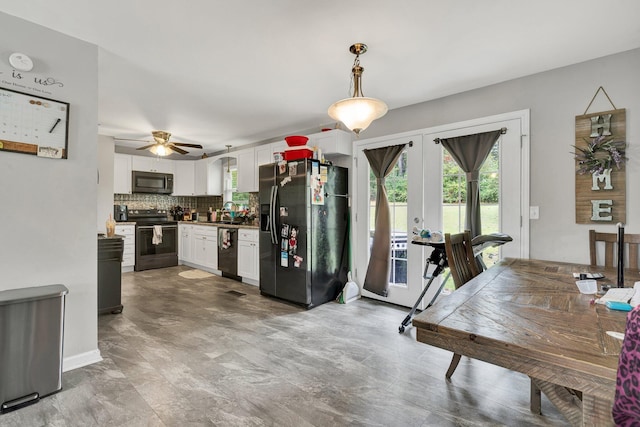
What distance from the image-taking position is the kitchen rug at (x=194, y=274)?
17.1ft

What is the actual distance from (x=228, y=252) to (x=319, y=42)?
3756 millimetres

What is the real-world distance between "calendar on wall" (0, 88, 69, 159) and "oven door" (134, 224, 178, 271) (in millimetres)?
3834

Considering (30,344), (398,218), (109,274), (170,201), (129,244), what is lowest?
(30,344)

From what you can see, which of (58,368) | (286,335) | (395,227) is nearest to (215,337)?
(286,335)

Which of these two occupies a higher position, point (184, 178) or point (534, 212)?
point (184, 178)

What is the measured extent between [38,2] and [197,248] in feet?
14.6

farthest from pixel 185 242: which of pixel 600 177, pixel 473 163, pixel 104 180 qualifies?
pixel 600 177

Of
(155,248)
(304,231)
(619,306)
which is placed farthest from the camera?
(155,248)

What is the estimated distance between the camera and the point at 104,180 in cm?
446

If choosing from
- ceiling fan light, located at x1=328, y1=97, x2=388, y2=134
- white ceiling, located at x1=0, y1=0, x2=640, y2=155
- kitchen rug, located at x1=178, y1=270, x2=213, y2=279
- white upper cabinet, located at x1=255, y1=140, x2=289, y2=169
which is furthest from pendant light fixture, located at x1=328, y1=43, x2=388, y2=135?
kitchen rug, located at x1=178, y1=270, x2=213, y2=279

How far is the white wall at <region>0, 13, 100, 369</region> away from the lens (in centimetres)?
194

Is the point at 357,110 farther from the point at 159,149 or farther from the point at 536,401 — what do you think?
the point at 159,149

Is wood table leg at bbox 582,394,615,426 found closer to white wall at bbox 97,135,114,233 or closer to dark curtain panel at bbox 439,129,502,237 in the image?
dark curtain panel at bbox 439,129,502,237

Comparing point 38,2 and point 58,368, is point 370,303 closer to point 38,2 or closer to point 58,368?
point 58,368
